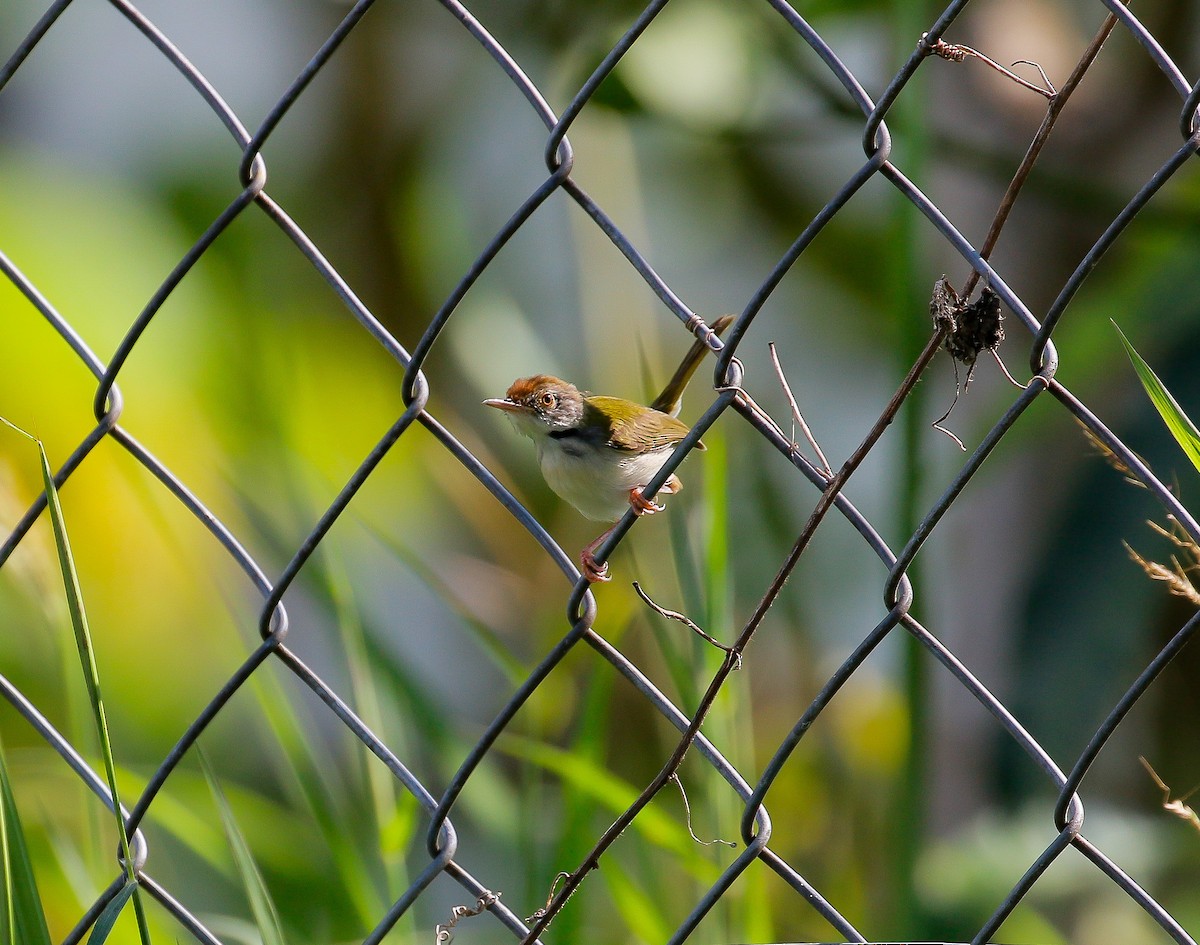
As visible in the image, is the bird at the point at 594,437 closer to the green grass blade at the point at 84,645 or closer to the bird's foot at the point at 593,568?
the bird's foot at the point at 593,568

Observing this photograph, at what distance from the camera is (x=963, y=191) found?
402 centimetres

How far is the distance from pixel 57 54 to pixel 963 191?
3891 millimetres

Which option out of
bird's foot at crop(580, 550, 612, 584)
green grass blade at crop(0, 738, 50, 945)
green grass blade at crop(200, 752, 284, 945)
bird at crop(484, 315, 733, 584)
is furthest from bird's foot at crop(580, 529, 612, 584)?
bird at crop(484, 315, 733, 584)

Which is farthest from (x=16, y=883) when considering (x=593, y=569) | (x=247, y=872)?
(x=593, y=569)

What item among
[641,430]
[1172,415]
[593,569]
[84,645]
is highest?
[1172,415]

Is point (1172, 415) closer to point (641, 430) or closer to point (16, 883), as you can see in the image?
point (16, 883)

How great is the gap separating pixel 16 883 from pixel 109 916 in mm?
129

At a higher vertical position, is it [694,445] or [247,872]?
[694,445]

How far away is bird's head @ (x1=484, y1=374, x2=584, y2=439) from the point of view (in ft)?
8.00

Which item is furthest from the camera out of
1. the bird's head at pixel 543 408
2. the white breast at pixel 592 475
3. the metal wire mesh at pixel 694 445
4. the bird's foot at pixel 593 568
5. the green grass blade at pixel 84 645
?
the bird's head at pixel 543 408

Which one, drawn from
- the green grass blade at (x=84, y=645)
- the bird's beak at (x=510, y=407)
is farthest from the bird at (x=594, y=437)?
the green grass blade at (x=84, y=645)

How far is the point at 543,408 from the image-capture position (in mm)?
2449

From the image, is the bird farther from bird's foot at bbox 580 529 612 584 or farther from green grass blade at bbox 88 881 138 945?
green grass blade at bbox 88 881 138 945

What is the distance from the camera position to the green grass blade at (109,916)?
1.22 m
